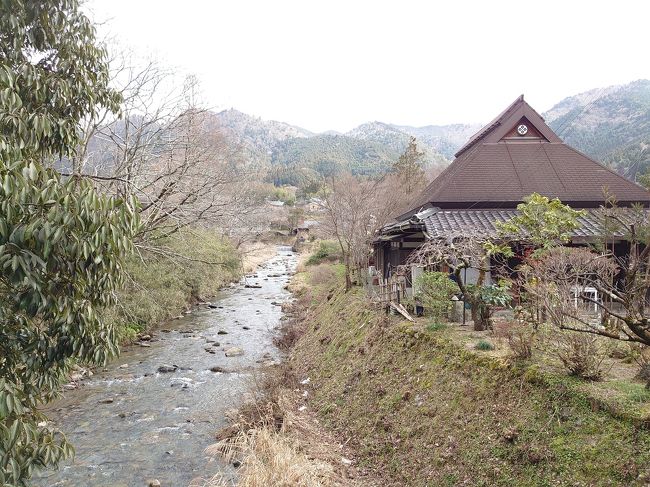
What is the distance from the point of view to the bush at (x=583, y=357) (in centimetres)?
570

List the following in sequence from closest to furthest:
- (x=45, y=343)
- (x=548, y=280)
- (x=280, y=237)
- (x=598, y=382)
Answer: (x=45, y=343), (x=598, y=382), (x=548, y=280), (x=280, y=237)

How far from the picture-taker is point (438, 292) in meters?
9.88

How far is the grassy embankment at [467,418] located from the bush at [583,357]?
0.17 meters

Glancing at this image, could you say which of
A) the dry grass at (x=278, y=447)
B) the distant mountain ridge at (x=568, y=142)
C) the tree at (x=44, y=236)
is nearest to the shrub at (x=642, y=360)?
the dry grass at (x=278, y=447)

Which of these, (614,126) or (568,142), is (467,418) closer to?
(568,142)

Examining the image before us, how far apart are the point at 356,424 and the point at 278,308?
686 inches

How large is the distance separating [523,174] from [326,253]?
81.5ft

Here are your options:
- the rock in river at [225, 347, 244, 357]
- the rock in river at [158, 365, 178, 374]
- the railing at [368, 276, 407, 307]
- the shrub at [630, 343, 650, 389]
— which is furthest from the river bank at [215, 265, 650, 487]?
the rock in river at [158, 365, 178, 374]

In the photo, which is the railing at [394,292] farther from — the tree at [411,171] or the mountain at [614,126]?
the mountain at [614,126]

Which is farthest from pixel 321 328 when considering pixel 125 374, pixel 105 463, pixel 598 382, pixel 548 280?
pixel 598 382

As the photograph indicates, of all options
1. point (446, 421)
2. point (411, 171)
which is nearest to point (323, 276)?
point (411, 171)

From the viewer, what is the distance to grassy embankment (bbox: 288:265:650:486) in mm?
4781

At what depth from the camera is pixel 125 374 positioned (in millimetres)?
14148

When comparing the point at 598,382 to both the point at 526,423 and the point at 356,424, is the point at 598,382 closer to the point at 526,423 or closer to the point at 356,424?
the point at 526,423
